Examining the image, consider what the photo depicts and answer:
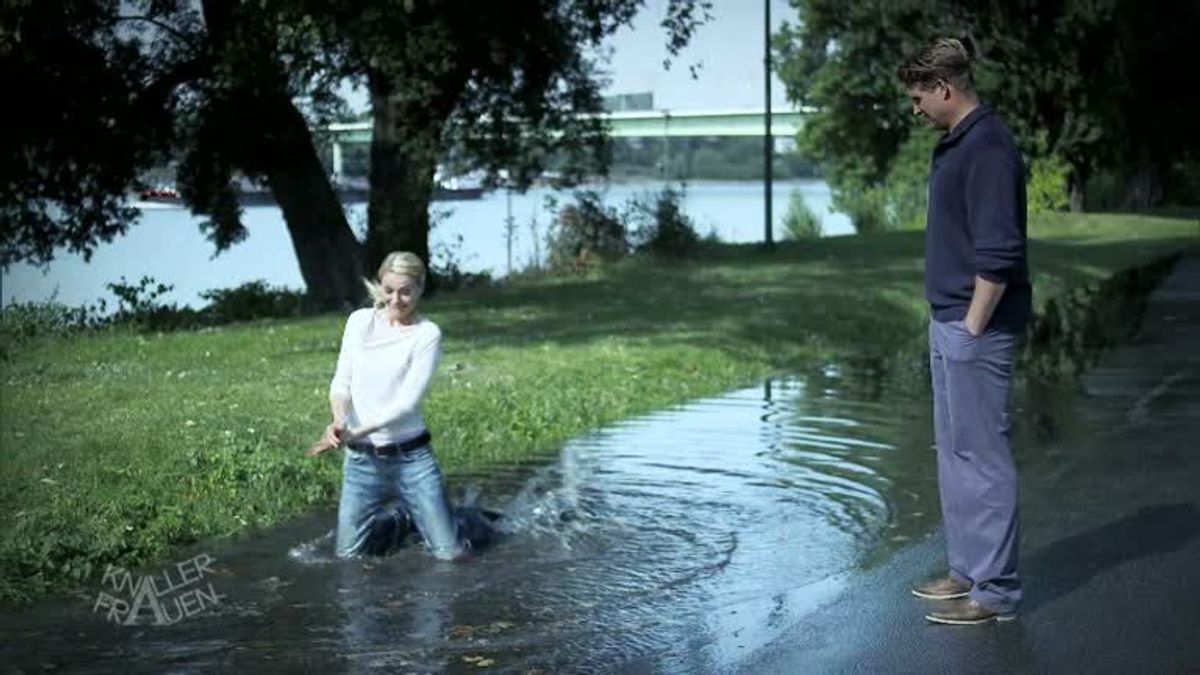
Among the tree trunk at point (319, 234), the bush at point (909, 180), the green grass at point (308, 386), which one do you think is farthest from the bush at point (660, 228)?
the bush at point (909, 180)

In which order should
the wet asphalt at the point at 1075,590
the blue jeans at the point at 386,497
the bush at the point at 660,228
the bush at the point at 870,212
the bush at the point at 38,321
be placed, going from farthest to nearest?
the bush at the point at 870,212 < the bush at the point at 660,228 < the bush at the point at 38,321 < the blue jeans at the point at 386,497 < the wet asphalt at the point at 1075,590

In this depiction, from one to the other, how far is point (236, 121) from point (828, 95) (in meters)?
42.2

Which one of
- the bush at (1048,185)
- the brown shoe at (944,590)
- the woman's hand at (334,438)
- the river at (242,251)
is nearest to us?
the brown shoe at (944,590)

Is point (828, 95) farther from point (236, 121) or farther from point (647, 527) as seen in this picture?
point (647, 527)

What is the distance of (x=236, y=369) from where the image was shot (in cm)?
1372

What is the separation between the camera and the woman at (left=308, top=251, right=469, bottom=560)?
7492mm

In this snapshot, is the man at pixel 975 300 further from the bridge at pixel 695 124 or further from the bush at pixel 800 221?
the bridge at pixel 695 124

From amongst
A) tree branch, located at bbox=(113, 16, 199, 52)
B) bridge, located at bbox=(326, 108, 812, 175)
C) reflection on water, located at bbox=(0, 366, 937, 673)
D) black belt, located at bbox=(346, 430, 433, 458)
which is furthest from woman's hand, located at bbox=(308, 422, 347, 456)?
bridge, located at bbox=(326, 108, 812, 175)

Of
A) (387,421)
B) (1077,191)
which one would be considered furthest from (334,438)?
(1077,191)

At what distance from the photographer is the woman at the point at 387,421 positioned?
749 cm

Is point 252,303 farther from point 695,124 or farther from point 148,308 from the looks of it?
point 695,124

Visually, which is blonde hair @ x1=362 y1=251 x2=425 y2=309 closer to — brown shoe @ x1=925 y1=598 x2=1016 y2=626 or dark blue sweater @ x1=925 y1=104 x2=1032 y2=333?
dark blue sweater @ x1=925 y1=104 x2=1032 y2=333

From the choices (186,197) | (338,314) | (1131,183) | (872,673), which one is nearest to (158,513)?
(872,673)

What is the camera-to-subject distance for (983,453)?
20.7 ft
